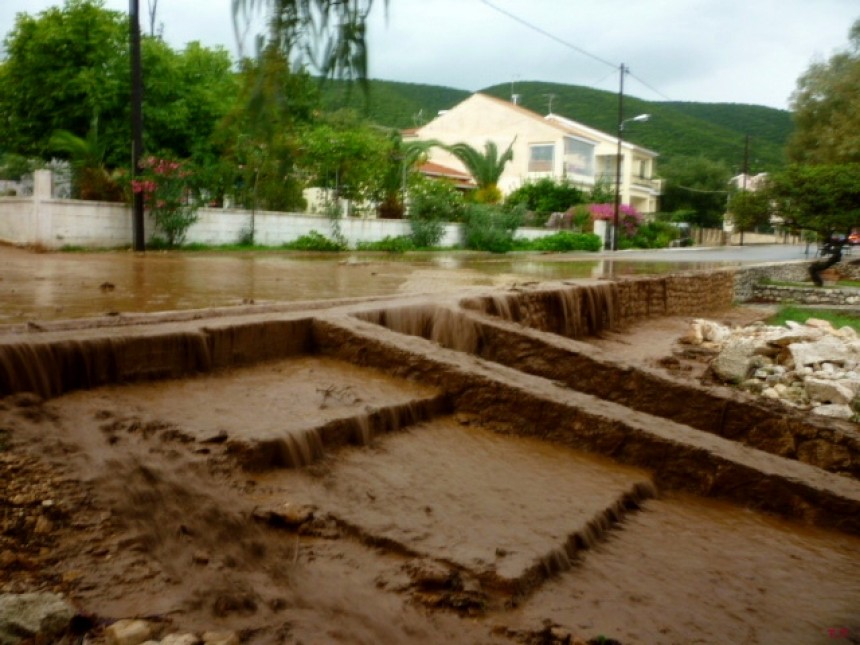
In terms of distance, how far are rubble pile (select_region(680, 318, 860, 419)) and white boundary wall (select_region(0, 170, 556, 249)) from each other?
12190mm

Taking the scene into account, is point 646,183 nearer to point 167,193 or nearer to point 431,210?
point 431,210

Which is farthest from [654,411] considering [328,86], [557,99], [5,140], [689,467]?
[557,99]

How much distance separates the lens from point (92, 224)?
1695 cm

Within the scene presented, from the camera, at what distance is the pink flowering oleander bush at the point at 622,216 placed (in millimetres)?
37469

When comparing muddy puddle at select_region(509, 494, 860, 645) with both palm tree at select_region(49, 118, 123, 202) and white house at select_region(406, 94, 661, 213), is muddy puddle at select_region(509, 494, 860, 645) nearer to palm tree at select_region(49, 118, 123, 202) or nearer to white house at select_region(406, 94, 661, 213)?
palm tree at select_region(49, 118, 123, 202)

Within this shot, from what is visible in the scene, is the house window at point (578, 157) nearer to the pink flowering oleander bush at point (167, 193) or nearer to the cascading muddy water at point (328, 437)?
the pink flowering oleander bush at point (167, 193)

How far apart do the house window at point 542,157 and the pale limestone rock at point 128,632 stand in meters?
46.1

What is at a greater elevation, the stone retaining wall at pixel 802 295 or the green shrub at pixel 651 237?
the green shrub at pixel 651 237

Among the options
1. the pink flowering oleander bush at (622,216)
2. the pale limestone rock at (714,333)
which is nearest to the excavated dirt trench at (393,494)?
the pale limestone rock at (714,333)

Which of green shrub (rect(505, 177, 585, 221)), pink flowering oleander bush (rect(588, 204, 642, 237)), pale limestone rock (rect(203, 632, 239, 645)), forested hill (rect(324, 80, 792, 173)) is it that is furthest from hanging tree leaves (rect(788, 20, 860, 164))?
pale limestone rock (rect(203, 632, 239, 645))

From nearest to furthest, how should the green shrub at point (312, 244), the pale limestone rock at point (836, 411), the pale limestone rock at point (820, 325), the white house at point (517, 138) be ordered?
the pale limestone rock at point (836, 411) < the pale limestone rock at point (820, 325) < the green shrub at point (312, 244) < the white house at point (517, 138)

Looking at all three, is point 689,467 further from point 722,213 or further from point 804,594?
point 722,213

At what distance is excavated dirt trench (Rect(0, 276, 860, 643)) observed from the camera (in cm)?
315

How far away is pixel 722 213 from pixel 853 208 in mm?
41926
